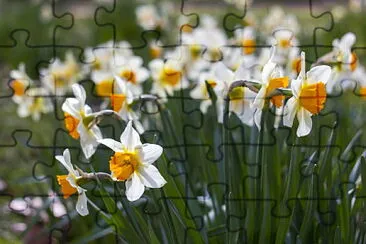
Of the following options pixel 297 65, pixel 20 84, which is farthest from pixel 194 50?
pixel 297 65


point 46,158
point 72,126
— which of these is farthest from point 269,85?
point 46,158

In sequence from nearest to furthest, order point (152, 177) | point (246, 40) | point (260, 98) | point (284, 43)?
point (152, 177) → point (260, 98) → point (284, 43) → point (246, 40)

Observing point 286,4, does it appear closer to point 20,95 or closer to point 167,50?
point 167,50

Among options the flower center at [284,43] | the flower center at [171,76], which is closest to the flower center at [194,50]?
the flower center at [284,43]

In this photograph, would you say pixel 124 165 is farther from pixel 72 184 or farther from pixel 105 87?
pixel 105 87

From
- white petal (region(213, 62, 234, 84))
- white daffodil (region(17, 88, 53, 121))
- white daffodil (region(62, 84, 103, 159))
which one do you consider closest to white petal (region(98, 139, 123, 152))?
white daffodil (region(62, 84, 103, 159))

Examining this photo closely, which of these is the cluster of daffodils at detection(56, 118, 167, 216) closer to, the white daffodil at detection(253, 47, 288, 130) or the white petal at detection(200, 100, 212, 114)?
the white daffodil at detection(253, 47, 288, 130)
